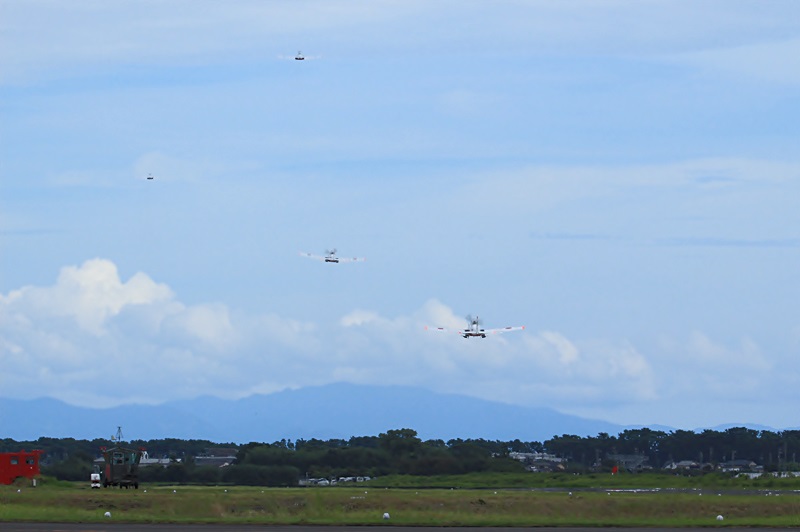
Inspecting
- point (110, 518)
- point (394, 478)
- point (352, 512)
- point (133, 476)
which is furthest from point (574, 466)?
point (110, 518)

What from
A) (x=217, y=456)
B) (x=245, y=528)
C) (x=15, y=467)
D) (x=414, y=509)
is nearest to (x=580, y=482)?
(x=414, y=509)

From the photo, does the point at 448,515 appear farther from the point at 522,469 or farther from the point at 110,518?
the point at 522,469

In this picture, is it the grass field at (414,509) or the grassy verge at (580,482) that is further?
the grassy verge at (580,482)

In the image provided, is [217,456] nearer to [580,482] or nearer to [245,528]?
[580,482]

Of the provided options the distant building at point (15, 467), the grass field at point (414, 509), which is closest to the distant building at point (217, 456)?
the distant building at point (15, 467)

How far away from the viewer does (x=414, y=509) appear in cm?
8569

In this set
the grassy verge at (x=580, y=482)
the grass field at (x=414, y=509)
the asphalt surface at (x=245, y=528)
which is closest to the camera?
the asphalt surface at (x=245, y=528)

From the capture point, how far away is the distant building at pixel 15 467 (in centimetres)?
11400

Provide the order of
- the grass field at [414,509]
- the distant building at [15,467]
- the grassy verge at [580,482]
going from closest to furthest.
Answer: the grass field at [414,509] → the distant building at [15,467] → the grassy verge at [580,482]

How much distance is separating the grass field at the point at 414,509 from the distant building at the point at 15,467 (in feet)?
70.6

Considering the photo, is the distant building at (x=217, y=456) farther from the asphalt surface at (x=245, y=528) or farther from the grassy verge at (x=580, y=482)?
the asphalt surface at (x=245, y=528)

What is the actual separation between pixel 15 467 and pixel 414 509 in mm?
46390

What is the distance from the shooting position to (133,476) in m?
106

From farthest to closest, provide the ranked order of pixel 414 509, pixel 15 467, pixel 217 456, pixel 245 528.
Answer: pixel 217 456 < pixel 15 467 < pixel 414 509 < pixel 245 528
